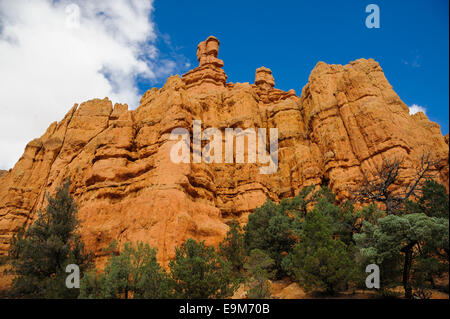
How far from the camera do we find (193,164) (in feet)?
108

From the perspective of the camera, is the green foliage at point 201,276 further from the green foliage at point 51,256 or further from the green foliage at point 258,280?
the green foliage at point 51,256

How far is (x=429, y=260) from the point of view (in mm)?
14727

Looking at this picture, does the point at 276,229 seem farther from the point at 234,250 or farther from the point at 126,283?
the point at 126,283

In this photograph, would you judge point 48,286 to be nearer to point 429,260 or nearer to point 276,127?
point 429,260

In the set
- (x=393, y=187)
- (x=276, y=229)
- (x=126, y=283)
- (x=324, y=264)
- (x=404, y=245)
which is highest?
(x=393, y=187)

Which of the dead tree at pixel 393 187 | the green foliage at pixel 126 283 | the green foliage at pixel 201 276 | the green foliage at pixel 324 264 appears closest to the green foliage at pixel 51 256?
the green foliage at pixel 126 283

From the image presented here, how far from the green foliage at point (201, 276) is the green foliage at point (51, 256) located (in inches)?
251

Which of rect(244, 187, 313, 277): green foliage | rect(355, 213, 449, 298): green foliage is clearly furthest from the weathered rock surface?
rect(355, 213, 449, 298): green foliage

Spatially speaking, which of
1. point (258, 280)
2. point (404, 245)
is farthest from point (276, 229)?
point (404, 245)

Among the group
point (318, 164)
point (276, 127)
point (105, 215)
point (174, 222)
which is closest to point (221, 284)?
point (174, 222)

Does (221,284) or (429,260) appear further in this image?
(221,284)

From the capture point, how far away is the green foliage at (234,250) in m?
24.0

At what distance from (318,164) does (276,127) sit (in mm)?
10427

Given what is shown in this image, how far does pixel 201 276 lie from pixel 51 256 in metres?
11.0
